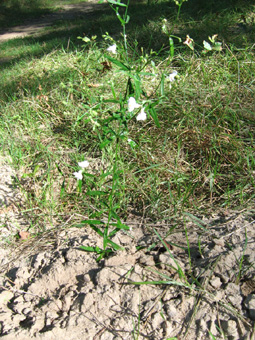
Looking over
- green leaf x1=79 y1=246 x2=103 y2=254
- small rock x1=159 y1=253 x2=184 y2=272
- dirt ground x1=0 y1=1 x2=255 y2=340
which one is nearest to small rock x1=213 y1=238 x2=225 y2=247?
dirt ground x1=0 y1=1 x2=255 y2=340

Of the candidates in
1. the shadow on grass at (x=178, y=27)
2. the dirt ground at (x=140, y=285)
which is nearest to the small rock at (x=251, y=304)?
the dirt ground at (x=140, y=285)

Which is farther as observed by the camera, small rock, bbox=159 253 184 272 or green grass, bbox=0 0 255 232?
green grass, bbox=0 0 255 232

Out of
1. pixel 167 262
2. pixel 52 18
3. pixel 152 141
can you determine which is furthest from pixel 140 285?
pixel 52 18

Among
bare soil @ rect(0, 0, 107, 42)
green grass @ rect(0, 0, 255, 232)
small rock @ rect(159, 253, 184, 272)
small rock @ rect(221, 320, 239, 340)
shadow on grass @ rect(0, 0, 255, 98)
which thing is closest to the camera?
small rock @ rect(221, 320, 239, 340)

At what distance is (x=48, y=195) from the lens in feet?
7.08

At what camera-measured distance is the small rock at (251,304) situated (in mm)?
1325

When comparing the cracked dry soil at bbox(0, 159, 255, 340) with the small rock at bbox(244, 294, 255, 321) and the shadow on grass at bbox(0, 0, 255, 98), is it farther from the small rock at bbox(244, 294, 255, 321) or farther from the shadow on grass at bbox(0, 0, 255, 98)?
the shadow on grass at bbox(0, 0, 255, 98)

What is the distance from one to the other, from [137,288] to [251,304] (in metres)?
0.49

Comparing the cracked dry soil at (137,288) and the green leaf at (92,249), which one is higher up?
the green leaf at (92,249)

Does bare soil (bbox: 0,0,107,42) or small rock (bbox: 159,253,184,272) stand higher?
small rock (bbox: 159,253,184,272)

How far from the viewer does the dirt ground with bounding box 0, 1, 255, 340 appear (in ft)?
4.46

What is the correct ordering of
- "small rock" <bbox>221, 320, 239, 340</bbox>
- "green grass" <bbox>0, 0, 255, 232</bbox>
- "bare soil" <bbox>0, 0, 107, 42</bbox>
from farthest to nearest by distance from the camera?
"bare soil" <bbox>0, 0, 107, 42</bbox>, "green grass" <bbox>0, 0, 255, 232</bbox>, "small rock" <bbox>221, 320, 239, 340</bbox>

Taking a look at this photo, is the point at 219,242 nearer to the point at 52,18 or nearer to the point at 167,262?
the point at 167,262

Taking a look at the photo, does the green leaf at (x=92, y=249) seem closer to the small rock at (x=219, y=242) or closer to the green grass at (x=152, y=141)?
the green grass at (x=152, y=141)
